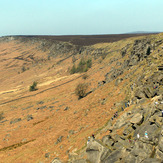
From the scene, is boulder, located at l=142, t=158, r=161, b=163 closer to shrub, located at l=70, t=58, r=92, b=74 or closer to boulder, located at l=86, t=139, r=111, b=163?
boulder, located at l=86, t=139, r=111, b=163

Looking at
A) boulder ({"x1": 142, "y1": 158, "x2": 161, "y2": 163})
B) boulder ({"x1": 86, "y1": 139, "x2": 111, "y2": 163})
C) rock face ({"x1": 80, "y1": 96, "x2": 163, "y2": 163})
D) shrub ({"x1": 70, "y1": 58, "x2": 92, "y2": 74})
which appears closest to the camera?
boulder ({"x1": 142, "y1": 158, "x2": 161, "y2": 163})

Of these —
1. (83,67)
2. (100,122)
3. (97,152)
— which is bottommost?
(100,122)

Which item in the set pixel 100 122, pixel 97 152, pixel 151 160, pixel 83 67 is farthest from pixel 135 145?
pixel 83 67

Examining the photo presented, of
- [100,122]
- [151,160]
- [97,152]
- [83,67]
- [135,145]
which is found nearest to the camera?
[151,160]

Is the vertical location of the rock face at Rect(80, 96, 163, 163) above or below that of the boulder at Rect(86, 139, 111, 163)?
above

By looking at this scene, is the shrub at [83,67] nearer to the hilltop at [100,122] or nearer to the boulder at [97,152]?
the hilltop at [100,122]

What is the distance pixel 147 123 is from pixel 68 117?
28.3m

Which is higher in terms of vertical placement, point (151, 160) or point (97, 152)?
point (151, 160)

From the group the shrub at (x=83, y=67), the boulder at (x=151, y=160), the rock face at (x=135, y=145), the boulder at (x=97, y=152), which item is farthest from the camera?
the shrub at (x=83, y=67)

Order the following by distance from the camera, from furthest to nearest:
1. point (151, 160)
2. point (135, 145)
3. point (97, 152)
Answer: point (97, 152), point (135, 145), point (151, 160)

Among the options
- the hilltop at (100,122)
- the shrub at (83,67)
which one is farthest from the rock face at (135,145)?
the shrub at (83,67)

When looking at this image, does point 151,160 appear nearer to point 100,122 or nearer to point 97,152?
point 97,152

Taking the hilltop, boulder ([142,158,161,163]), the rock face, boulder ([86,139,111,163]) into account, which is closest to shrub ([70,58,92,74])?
the hilltop

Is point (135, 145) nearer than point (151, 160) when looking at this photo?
No
